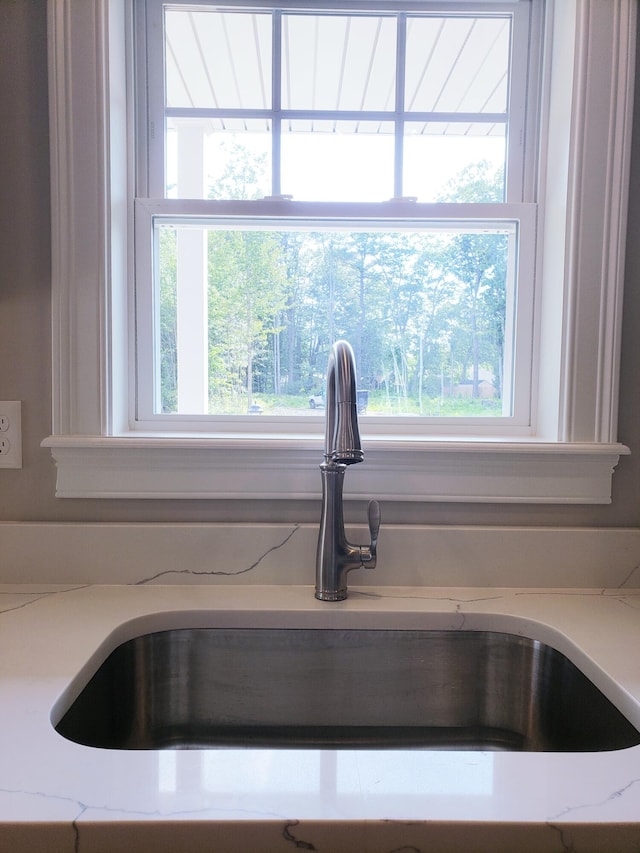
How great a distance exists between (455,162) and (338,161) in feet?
0.78

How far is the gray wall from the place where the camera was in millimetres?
1005

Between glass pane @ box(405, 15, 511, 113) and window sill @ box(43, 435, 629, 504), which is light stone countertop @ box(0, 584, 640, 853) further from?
glass pane @ box(405, 15, 511, 113)

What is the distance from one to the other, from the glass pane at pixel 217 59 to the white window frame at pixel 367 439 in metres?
0.13

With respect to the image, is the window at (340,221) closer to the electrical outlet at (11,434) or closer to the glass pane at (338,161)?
the glass pane at (338,161)

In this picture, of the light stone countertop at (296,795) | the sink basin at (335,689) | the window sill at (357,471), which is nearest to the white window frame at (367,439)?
the window sill at (357,471)

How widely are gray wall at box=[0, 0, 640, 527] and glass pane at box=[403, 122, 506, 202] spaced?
25 cm

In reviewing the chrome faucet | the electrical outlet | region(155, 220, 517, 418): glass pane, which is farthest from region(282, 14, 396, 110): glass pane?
the electrical outlet

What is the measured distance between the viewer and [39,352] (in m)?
1.03

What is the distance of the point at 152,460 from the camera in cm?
101

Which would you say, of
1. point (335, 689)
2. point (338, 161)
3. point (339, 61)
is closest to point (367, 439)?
point (335, 689)

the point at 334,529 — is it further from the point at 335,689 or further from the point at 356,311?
the point at 356,311

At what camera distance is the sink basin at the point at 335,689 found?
34.3 inches

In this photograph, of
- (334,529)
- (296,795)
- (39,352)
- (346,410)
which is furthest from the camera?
(39,352)

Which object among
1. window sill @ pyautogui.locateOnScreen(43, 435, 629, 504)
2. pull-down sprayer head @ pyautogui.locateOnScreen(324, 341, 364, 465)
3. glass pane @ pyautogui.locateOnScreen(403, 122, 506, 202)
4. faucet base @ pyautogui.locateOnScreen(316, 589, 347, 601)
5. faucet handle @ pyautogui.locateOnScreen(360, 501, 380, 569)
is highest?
glass pane @ pyautogui.locateOnScreen(403, 122, 506, 202)
